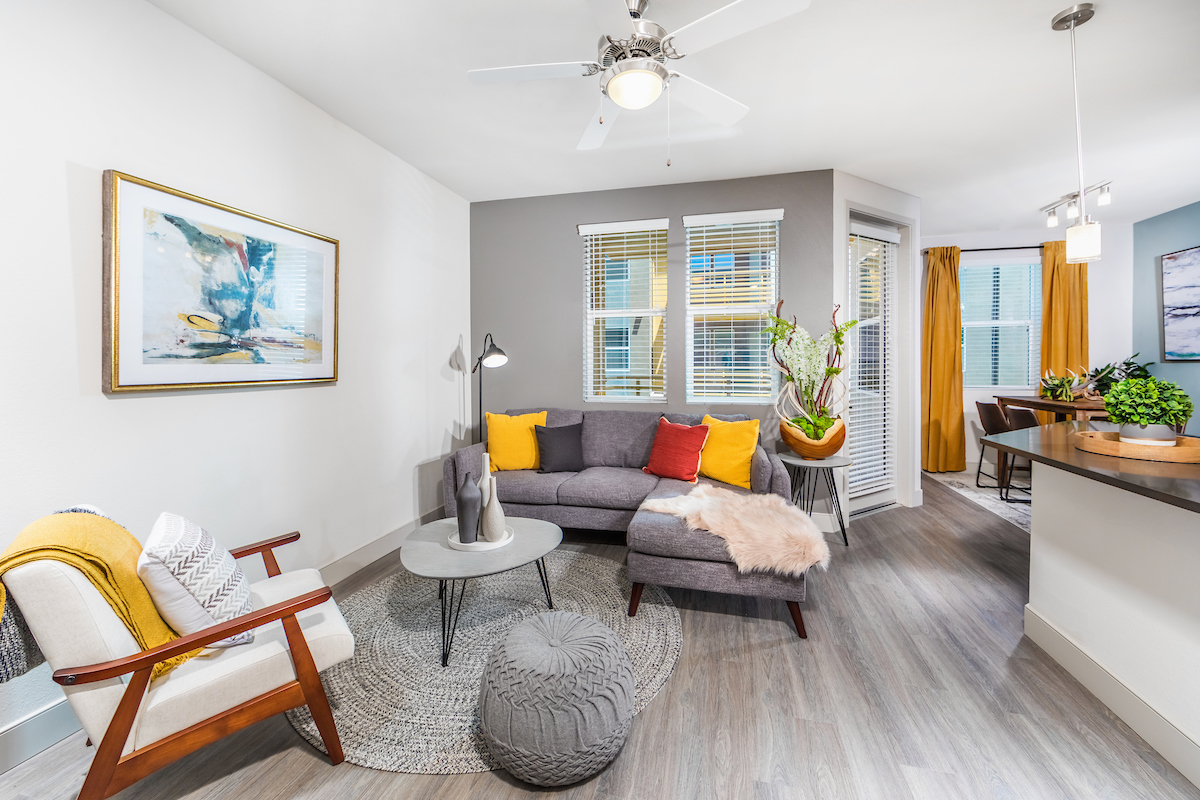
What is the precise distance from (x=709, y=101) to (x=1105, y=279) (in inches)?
224

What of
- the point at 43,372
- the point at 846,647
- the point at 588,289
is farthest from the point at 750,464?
the point at 43,372

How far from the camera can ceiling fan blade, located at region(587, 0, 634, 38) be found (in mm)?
1552

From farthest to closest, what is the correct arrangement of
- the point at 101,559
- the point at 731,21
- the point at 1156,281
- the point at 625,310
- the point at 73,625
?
the point at 1156,281, the point at 625,310, the point at 731,21, the point at 101,559, the point at 73,625

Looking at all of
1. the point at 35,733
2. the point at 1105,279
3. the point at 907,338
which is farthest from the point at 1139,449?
the point at 1105,279

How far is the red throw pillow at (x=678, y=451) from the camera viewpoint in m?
3.30

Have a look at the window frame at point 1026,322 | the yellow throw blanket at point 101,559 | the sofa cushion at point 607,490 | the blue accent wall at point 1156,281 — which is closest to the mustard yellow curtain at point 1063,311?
the window frame at point 1026,322

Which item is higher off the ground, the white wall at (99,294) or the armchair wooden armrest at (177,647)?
the white wall at (99,294)

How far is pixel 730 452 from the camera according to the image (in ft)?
10.8

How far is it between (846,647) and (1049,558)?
0.95 m

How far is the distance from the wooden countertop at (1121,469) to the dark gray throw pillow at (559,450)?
2437mm

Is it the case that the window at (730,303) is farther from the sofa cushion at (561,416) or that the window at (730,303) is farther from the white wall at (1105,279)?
the white wall at (1105,279)

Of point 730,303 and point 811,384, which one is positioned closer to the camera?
point 811,384

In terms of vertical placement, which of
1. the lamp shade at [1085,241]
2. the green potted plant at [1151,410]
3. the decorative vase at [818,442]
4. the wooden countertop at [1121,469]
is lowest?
the decorative vase at [818,442]

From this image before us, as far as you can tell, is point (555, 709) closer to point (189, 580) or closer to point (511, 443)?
point (189, 580)
